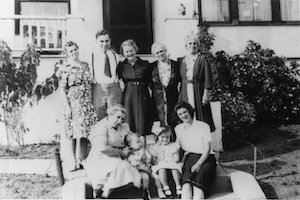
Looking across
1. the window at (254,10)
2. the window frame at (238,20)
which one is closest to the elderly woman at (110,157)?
the window frame at (238,20)

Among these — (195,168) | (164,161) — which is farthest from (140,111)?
(195,168)

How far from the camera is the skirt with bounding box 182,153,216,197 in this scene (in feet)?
9.19

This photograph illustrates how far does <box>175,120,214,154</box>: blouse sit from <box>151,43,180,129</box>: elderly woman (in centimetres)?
11

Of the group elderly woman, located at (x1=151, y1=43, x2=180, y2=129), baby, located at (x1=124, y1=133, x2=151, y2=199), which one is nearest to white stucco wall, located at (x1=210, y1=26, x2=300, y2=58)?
elderly woman, located at (x1=151, y1=43, x2=180, y2=129)

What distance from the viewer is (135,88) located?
3023mm

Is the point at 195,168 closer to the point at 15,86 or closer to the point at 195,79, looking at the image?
the point at 195,79

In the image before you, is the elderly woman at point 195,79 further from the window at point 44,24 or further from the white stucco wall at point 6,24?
the white stucco wall at point 6,24

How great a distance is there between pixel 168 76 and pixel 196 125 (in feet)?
1.47

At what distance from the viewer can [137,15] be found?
4051 millimetres

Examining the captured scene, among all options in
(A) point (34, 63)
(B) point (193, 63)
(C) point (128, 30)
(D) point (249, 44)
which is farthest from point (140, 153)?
(D) point (249, 44)

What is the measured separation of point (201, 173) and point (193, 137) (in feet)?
0.93

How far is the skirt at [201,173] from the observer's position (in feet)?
9.19

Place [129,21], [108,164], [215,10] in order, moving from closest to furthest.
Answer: [108,164] → [129,21] → [215,10]

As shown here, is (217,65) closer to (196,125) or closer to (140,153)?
(196,125)
